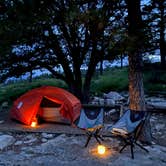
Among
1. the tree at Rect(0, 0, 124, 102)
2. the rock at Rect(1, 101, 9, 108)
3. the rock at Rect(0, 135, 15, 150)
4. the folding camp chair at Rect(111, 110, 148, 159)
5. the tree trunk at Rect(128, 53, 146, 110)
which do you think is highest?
the tree at Rect(0, 0, 124, 102)

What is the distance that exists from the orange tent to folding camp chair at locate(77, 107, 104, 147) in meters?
1.20

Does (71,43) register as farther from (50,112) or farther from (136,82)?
(136,82)

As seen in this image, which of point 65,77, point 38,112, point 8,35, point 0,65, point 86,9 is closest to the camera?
point 86,9

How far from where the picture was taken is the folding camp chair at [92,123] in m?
5.64

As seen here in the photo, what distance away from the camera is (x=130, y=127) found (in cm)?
530

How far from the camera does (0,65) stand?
8.33 m

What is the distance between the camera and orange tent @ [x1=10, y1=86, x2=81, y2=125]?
7.23 meters

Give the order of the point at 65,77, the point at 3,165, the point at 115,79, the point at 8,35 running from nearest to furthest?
the point at 3,165
the point at 8,35
the point at 65,77
the point at 115,79

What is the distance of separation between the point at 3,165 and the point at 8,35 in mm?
2543

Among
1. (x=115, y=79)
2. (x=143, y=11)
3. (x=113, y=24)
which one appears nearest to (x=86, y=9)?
(x=113, y=24)

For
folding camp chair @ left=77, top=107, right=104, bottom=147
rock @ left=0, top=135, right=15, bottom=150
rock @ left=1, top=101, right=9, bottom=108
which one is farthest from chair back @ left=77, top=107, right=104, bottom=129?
rock @ left=1, top=101, right=9, bottom=108

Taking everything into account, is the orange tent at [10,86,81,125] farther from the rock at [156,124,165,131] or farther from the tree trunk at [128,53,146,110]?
the rock at [156,124,165,131]

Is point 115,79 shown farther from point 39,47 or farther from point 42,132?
point 42,132

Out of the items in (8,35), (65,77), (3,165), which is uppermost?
(8,35)
